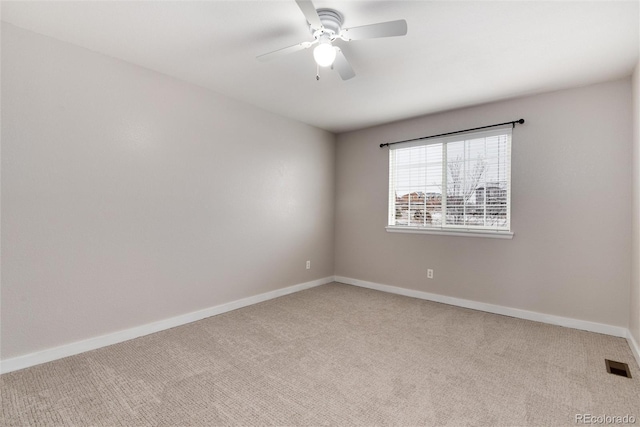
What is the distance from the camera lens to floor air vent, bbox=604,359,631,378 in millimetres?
2212

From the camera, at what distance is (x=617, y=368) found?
229 cm

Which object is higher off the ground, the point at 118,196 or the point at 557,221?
the point at 118,196

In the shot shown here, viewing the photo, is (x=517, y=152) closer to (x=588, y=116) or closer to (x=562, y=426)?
(x=588, y=116)

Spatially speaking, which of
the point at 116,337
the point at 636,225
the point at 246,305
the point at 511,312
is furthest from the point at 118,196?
the point at 636,225

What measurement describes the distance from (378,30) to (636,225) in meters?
2.78

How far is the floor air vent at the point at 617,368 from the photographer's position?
2.21 metres

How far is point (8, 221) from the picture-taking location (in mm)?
2193

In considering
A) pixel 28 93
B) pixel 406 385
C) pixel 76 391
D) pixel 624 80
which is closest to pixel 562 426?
pixel 406 385

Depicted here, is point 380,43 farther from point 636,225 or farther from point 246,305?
point 246,305

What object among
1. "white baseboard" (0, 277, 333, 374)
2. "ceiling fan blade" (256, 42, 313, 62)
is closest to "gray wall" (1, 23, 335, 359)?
"white baseboard" (0, 277, 333, 374)

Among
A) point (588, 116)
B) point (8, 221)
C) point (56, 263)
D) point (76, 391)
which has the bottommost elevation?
point (76, 391)

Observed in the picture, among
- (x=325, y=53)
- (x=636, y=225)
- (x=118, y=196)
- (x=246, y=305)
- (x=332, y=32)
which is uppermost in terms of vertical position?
(x=332, y=32)

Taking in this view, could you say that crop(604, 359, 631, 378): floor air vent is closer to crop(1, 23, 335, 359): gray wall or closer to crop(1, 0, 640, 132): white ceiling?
crop(1, 0, 640, 132): white ceiling

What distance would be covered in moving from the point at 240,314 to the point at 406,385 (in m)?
2.06
